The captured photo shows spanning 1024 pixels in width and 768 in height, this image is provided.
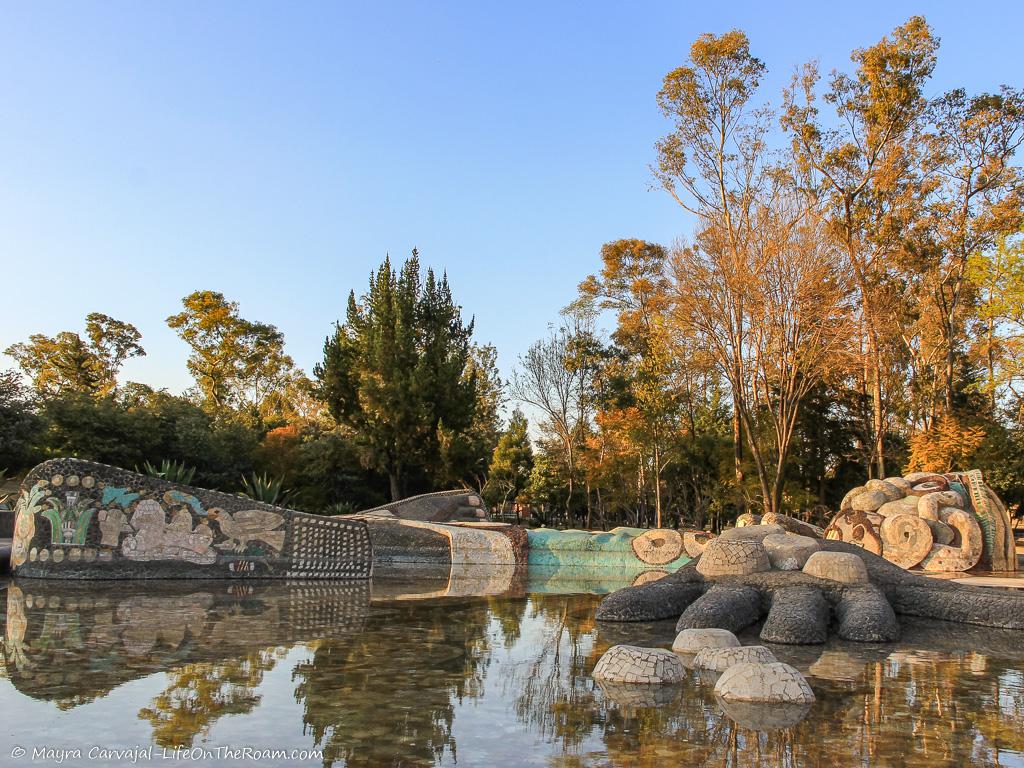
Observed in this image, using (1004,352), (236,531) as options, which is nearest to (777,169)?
(1004,352)

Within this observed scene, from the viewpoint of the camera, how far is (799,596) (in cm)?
788

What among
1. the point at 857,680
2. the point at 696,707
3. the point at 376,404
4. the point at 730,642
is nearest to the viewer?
the point at 696,707

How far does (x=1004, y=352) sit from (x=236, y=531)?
74.1ft

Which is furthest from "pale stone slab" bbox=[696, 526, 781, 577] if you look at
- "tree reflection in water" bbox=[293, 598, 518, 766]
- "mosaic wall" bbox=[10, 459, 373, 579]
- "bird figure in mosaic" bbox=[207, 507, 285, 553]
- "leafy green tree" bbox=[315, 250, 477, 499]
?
"leafy green tree" bbox=[315, 250, 477, 499]

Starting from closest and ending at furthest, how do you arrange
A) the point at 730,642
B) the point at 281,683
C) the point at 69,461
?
the point at 281,683 → the point at 730,642 → the point at 69,461

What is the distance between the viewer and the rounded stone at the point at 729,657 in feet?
18.5

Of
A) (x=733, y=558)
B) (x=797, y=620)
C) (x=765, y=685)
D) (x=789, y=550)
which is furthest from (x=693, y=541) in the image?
(x=765, y=685)

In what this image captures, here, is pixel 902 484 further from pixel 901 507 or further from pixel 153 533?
pixel 153 533

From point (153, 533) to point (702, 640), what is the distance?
7864 mm

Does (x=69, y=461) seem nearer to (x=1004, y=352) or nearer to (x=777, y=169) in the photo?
(x=777, y=169)

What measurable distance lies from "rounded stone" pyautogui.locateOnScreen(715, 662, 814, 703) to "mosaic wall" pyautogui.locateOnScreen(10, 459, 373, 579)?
8005 mm

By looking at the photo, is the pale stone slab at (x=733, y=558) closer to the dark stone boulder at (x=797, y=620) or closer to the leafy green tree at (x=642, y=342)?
the dark stone boulder at (x=797, y=620)

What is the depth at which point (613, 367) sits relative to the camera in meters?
30.2

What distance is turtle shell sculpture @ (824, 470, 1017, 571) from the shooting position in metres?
13.5
